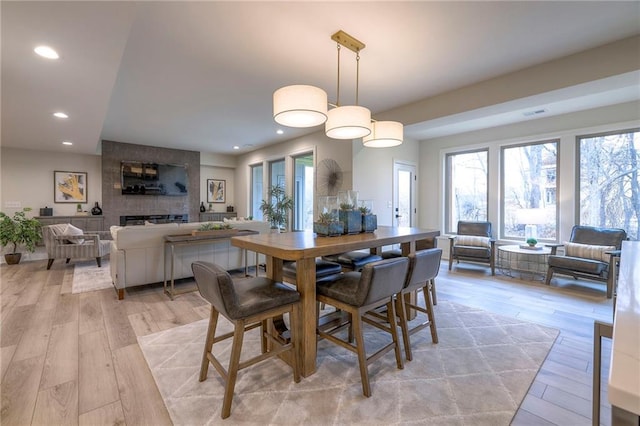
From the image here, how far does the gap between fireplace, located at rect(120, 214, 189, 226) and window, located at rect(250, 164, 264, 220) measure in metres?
1.85

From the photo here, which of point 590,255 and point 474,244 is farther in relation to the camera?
point 474,244

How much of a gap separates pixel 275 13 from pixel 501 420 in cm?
312

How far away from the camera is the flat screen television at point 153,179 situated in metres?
7.02

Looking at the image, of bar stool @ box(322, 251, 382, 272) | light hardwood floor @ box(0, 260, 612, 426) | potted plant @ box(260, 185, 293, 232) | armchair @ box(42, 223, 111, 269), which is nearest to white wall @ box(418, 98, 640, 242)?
light hardwood floor @ box(0, 260, 612, 426)

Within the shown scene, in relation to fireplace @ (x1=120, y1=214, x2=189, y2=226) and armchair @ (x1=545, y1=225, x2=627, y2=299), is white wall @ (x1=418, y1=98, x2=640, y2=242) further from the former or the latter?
fireplace @ (x1=120, y1=214, x2=189, y2=226)

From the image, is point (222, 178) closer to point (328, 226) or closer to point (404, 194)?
point (404, 194)

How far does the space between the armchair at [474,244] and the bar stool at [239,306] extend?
401 centimetres

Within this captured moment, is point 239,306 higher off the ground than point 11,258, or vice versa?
point 239,306

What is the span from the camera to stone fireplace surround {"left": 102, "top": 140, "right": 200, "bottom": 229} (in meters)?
6.80

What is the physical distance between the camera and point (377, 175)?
17.4ft

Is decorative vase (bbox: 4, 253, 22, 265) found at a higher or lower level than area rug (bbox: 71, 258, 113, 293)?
higher

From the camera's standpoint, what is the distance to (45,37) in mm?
2186

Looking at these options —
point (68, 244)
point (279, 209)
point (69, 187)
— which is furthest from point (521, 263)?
point (69, 187)

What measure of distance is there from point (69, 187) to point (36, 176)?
0.61 m
